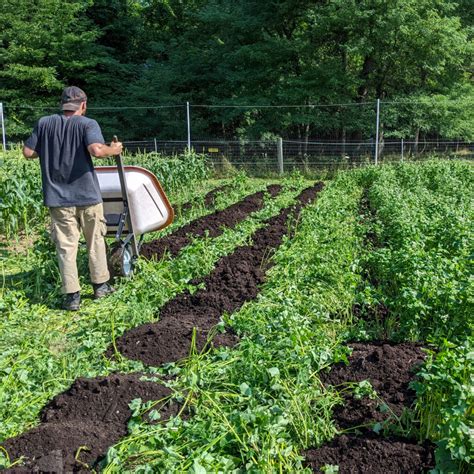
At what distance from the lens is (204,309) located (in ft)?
18.2

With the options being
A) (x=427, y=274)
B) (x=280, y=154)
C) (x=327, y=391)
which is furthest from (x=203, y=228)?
(x=280, y=154)

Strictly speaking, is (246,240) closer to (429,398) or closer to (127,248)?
(127,248)

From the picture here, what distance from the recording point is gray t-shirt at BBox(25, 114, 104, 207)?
5.80 m

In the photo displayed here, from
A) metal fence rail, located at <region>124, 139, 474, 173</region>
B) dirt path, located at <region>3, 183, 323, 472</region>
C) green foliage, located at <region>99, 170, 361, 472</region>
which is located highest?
green foliage, located at <region>99, 170, 361, 472</region>

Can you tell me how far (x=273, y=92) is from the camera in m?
26.1

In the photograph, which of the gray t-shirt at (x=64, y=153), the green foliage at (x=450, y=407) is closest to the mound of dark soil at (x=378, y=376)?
the green foliage at (x=450, y=407)

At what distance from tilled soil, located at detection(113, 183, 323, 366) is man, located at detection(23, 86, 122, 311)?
1189 mm

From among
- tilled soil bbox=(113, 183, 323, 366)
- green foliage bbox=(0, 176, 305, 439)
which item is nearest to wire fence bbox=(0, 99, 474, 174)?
tilled soil bbox=(113, 183, 323, 366)

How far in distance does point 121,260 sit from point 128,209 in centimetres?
58

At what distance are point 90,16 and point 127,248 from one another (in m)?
32.1

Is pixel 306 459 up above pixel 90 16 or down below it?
below

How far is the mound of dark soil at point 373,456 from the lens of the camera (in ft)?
9.54

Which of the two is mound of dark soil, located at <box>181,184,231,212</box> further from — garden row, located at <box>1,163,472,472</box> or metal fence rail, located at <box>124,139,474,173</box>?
metal fence rail, located at <box>124,139,474,173</box>

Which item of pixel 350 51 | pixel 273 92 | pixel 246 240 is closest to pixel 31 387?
pixel 246 240
